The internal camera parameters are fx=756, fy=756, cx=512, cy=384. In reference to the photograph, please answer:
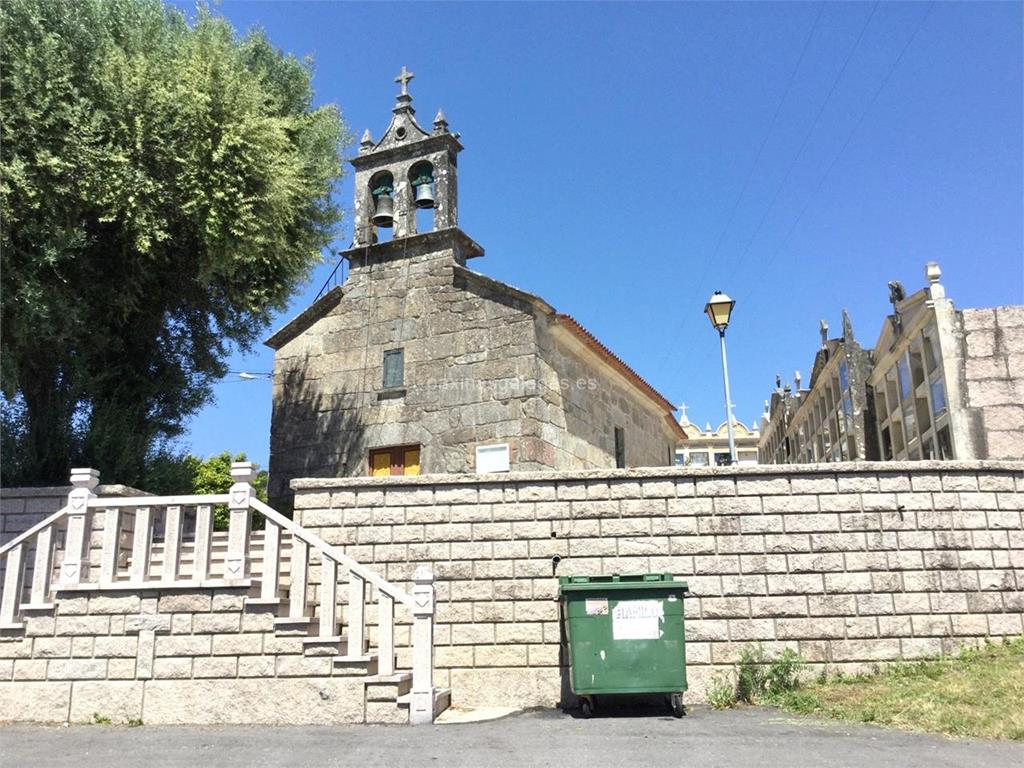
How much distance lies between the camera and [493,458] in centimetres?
1269

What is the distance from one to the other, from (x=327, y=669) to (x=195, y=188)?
7373 millimetres

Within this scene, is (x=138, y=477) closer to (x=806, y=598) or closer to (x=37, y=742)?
(x=37, y=742)

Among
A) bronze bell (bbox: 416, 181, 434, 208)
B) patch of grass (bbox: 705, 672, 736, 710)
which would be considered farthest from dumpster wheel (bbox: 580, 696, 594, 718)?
bronze bell (bbox: 416, 181, 434, 208)

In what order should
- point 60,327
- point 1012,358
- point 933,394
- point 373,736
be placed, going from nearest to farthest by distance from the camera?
point 373,736
point 60,327
point 1012,358
point 933,394

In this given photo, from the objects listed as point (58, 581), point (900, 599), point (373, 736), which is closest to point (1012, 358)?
point (900, 599)

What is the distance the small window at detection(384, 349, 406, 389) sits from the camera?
1404cm

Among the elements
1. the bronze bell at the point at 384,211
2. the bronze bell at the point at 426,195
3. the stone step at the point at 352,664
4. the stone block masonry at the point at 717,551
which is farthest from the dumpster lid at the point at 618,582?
the bronze bell at the point at 384,211

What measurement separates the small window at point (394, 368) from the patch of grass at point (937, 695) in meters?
8.48

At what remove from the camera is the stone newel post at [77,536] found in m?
7.83

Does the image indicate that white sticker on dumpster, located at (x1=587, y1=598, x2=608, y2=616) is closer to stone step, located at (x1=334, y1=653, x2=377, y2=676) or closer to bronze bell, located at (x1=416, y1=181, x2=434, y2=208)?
stone step, located at (x1=334, y1=653, x2=377, y2=676)

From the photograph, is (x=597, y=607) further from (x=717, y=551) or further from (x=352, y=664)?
(x=352, y=664)

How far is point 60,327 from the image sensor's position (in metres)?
10.6

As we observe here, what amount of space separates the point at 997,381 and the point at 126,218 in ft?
44.4

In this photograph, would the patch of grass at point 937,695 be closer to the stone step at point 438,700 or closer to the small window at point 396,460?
the stone step at point 438,700
